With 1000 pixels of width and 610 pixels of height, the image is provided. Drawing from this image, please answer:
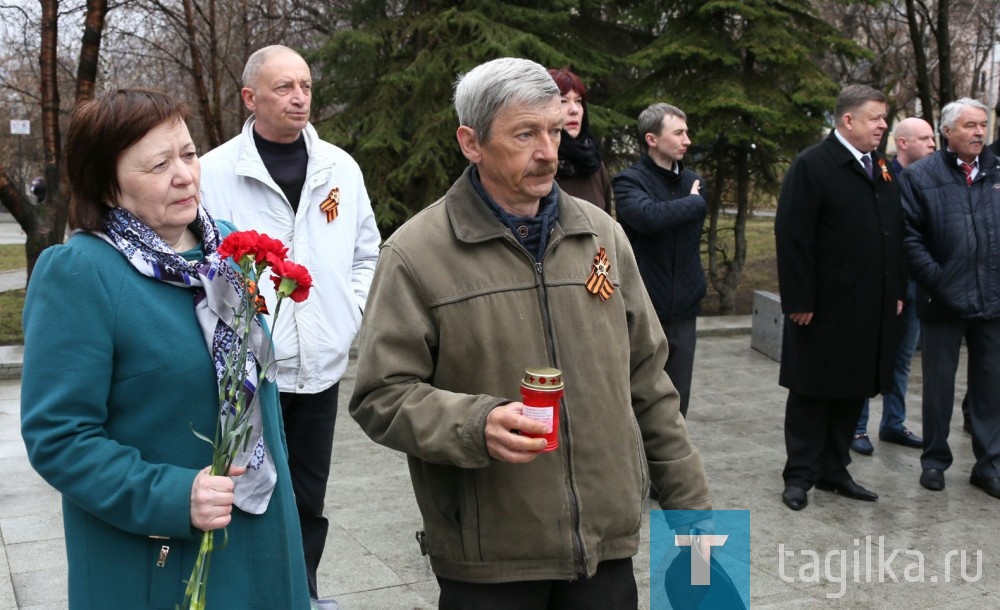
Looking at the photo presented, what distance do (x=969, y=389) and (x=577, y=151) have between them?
3.07 metres

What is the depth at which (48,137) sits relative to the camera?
12.7 metres

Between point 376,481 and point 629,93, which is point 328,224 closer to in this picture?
point 376,481

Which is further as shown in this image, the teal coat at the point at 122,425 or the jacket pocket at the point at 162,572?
the jacket pocket at the point at 162,572

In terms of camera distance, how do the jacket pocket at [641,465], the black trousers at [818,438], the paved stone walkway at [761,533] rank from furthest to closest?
the black trousers at [818,438] → the paved stone walkway at [761,533] → the jacket pocket at [641,465]

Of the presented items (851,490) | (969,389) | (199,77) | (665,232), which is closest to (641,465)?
(665,232)

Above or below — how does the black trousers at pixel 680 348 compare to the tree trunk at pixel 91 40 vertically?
below

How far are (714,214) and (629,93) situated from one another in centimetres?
203

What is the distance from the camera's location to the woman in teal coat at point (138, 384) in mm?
2223

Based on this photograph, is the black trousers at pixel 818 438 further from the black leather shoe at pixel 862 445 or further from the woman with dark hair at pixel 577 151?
A: the woman with dark hair at pixel 577 151

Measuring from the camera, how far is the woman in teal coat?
7.29 ft

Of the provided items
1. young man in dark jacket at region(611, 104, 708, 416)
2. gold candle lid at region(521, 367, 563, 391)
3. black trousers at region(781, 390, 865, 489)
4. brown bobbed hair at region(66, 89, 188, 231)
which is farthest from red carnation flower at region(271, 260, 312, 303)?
black trousers at region(781, 390, 865, 489)

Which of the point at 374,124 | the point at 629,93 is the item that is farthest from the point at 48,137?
the point at 629,93

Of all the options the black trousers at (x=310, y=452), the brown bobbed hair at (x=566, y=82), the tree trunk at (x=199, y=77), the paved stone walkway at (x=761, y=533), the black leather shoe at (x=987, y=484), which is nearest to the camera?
the black trousers at (x=310, y=452)

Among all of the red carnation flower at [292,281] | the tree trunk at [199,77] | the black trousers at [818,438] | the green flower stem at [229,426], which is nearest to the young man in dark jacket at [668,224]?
the black trousers at [818,438]
